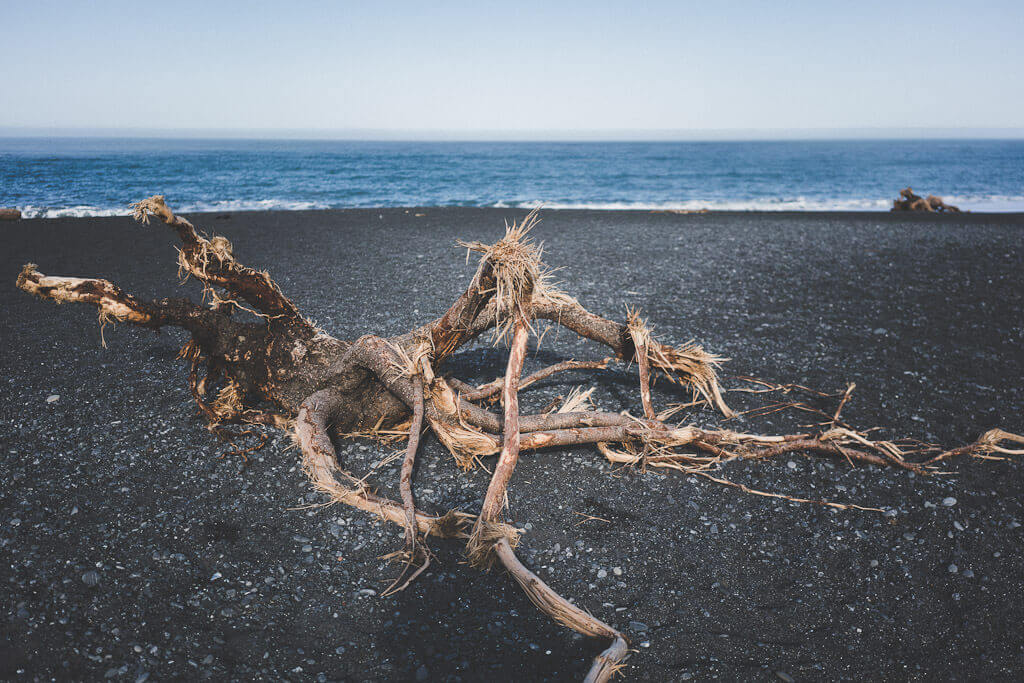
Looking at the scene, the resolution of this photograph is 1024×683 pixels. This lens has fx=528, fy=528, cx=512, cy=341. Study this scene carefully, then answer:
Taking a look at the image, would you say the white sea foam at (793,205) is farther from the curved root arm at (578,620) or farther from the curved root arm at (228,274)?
the curved root arm at (578,620)

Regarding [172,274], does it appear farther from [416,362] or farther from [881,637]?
[881,637]

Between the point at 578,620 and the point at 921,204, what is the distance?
23.8m

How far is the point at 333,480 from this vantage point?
3.81 metres

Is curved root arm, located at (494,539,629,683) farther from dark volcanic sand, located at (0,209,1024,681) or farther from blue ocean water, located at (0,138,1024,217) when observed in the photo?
blue ocean water, located at (0,138,1024,217)

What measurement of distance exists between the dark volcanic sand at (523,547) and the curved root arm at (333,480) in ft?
0.47

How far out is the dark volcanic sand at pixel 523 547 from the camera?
2750 millimetres

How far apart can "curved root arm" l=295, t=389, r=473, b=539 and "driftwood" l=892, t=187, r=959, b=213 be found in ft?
76.8

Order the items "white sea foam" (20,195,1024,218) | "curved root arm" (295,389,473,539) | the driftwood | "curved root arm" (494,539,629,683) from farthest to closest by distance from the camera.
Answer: the driftwood, "white sea foam" (20,195,1024,218), "curved root arm" (295,389,473,539), "curved root arm" (494,539,629,683)

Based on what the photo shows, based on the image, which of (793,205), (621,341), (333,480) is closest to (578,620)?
(333,480)

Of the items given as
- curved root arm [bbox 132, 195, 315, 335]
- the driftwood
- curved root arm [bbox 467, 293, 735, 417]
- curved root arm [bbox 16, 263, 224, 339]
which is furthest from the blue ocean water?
curved root arm [bbox 16, 263, 224, 339]

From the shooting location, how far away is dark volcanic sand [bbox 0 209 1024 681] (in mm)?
2750

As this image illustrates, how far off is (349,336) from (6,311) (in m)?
5.42

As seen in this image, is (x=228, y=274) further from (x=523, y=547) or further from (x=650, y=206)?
(x=650, y=206)

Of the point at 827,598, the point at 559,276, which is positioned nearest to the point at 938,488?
the point at 827,598
